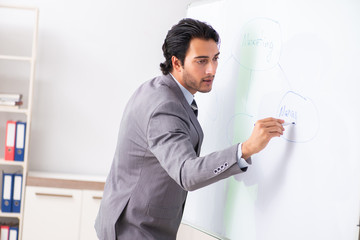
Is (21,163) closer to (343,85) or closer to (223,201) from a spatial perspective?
(223,201)

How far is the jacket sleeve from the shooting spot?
4.44 feet

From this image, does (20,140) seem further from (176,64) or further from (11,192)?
(176,64)

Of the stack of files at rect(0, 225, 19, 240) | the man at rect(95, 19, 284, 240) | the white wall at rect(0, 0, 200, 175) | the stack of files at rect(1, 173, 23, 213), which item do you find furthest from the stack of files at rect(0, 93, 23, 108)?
the man at rect(95, 19, 284, 240)

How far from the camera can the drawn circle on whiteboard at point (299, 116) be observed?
58.8 inches

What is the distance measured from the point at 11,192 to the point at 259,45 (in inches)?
87.3

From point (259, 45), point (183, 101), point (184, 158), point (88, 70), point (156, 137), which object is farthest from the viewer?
point (88, 70)

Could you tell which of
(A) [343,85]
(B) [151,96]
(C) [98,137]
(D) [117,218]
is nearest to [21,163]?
(C) [98,137]

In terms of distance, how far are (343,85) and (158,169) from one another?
67 cm

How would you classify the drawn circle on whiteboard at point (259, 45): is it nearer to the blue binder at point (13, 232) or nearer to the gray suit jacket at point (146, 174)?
the gray suit jacket at point (146, 174)

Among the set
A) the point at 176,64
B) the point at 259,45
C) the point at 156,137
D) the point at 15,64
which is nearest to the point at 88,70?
the point at 15,64

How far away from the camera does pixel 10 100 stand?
3318 mm

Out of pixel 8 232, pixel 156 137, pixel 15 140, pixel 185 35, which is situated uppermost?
pixel 185 35

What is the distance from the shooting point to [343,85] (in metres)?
1.39

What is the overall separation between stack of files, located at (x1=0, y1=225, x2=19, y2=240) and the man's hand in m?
2.39
